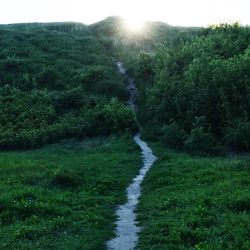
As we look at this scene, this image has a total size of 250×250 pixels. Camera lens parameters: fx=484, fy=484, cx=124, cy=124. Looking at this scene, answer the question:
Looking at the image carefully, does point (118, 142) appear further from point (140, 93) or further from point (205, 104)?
point (140, 93)

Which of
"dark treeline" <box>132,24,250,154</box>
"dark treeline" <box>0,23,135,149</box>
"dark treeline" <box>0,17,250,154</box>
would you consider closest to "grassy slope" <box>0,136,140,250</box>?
"dark treeline" <box>132,24,250,154</box>

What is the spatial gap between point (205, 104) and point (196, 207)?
30.9 m

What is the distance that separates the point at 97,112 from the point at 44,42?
54.9 m

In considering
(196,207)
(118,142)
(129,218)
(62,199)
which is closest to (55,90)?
(118,142)

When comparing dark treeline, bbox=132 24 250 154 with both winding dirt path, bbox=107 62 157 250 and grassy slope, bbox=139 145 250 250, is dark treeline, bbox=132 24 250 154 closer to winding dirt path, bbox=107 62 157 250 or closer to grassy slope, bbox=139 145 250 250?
winding dirt path, bbox=107 62 157 250

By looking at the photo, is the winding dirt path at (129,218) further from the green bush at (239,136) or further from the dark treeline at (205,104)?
the green bush at (239,136)

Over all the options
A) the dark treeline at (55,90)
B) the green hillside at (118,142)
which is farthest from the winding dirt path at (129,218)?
the dark treeline at (55,90)

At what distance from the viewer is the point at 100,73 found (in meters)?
85.4

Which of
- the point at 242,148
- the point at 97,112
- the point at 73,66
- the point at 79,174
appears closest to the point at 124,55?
the point at 73,66

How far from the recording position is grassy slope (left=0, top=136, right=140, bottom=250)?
20.3 metres

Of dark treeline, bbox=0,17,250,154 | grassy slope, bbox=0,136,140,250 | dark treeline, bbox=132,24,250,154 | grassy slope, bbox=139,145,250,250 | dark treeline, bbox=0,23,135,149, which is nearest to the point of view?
grassy slope, bbox=139,145,250,250

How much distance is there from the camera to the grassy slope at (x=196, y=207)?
1958 centimetres

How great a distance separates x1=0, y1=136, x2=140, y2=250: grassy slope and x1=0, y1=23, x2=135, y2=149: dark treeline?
13.3 metres

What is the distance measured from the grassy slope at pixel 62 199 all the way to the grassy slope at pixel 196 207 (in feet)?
6.98
